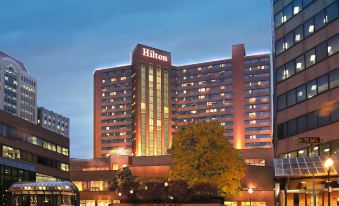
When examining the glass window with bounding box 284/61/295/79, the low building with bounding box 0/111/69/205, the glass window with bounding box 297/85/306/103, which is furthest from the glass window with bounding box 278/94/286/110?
the low building with bounding box 0/111/69/205

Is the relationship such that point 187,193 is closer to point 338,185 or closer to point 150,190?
point 150,190

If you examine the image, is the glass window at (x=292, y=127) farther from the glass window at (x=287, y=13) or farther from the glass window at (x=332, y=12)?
the glass window at (x=332, y=12)

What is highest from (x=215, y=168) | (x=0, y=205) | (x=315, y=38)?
(x=315, y=38)

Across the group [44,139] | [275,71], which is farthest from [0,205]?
[275,71]

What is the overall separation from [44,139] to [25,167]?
1376 centimetres

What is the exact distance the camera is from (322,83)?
7275 cm

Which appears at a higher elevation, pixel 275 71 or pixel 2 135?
pixel 275 71

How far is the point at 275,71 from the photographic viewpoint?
3487 inches

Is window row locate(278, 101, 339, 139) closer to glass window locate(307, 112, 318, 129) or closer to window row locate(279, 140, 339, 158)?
glass window locate(307, 112, 318, 129)

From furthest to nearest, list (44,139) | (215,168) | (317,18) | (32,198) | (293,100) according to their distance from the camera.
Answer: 1. (44,139)
2. (32,198)
3. (215,168)
4. (293,100)
5. (317,18)

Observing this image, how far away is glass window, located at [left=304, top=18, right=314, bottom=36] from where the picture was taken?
76.4 metres

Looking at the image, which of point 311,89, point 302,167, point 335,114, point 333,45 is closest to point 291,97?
point 311,89

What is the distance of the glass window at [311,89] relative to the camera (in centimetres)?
7469

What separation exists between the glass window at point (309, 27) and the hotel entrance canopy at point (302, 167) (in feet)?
56.5
